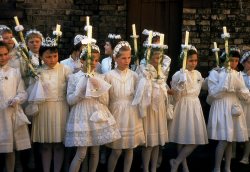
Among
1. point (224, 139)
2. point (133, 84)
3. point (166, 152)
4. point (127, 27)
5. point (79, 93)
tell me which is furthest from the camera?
point (127, 27)

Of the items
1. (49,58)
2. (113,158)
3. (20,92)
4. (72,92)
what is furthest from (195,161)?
(20,92)

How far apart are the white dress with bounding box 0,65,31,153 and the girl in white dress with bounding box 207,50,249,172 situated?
106 inches

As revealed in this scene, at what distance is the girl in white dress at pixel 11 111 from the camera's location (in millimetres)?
6191

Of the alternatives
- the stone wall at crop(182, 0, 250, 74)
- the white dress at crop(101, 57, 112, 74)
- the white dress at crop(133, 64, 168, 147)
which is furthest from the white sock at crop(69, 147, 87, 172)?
the stone wall at crop(182, 0, 250, 74)

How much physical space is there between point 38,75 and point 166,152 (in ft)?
10.1

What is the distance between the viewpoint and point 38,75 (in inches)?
253

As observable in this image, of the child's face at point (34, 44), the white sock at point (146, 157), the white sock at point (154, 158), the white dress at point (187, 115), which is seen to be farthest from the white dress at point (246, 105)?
the child's face at point (34, 44)

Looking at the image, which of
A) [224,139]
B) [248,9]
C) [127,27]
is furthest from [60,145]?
[248,9]

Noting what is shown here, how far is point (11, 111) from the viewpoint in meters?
6.29

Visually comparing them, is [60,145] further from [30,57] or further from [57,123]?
[30,57]

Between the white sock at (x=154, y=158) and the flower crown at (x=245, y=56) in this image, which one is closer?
the white sock at (x=154, y=158)

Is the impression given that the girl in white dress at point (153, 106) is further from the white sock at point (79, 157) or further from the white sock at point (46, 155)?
the white sock at point (46, 155)

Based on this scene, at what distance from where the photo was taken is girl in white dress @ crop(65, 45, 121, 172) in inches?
243

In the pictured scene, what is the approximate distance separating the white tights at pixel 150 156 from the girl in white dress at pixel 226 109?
896 millimetres
